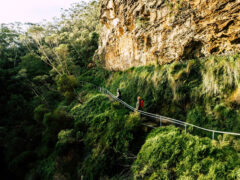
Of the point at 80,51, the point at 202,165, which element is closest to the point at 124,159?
the point at 202,165

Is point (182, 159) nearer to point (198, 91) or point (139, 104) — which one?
point (198, 91)

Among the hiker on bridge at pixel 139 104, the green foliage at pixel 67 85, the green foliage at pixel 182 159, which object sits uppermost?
the green foliage at pixel 67 85

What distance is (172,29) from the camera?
9000mm

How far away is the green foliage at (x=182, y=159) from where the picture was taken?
14.3 feet

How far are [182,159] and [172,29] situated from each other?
741 cm

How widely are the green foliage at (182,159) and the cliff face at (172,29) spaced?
14.7 ft

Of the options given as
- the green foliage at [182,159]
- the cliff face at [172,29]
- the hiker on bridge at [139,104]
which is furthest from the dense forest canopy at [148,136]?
the cliff face at [172,29]

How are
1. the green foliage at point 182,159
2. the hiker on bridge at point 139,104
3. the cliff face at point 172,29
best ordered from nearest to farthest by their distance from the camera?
the green foliage at point 182,159, the cliff face at point 172,29, the hiker on bridge at point 139,104

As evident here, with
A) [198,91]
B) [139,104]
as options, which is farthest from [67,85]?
[198,91]

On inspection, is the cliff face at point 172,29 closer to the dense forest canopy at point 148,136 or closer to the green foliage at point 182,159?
the dense forest canopy at point 148,136

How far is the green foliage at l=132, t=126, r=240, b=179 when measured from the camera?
14.3 feet

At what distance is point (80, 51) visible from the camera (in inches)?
1177

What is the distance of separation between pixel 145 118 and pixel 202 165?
4059mm

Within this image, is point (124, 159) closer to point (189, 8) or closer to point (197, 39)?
point (197, 39)
